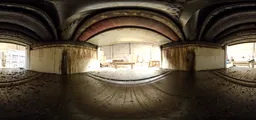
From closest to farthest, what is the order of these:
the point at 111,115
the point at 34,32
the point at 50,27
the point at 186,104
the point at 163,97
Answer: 1. the point at 111,115
2. the point at 186,104
3. the point at 163,97
4. the point at 50,27
5. the point at 34,32

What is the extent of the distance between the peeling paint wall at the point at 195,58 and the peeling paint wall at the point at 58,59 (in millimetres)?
3679

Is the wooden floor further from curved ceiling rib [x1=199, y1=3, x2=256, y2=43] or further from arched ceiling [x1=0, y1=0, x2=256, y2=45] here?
curved ceiling rib [x1=199, y1=3, x2=256, y2=43]

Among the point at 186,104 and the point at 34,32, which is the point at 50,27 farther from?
the point at 186,104

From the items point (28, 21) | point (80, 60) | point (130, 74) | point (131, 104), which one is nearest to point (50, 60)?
point (80, 60)

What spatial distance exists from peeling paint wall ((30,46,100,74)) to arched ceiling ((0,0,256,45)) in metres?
0.35

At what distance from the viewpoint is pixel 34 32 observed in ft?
12.5

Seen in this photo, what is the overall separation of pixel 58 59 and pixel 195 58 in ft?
15.7

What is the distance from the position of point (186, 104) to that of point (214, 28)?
3.12m

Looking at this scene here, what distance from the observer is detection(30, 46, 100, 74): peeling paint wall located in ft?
12.0

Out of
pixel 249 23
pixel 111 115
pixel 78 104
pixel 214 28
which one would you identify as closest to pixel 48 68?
pixel 78 104

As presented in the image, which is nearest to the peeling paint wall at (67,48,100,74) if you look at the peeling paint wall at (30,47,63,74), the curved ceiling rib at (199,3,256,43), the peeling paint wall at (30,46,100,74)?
the peeling paint wall at (30,46,100,74)

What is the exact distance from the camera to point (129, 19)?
11.7 ft

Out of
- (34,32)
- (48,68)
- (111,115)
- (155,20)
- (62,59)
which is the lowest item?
(111,115)

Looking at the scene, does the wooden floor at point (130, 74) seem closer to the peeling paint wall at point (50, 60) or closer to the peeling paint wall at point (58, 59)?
the peeling paint wall at point (58, 59)
